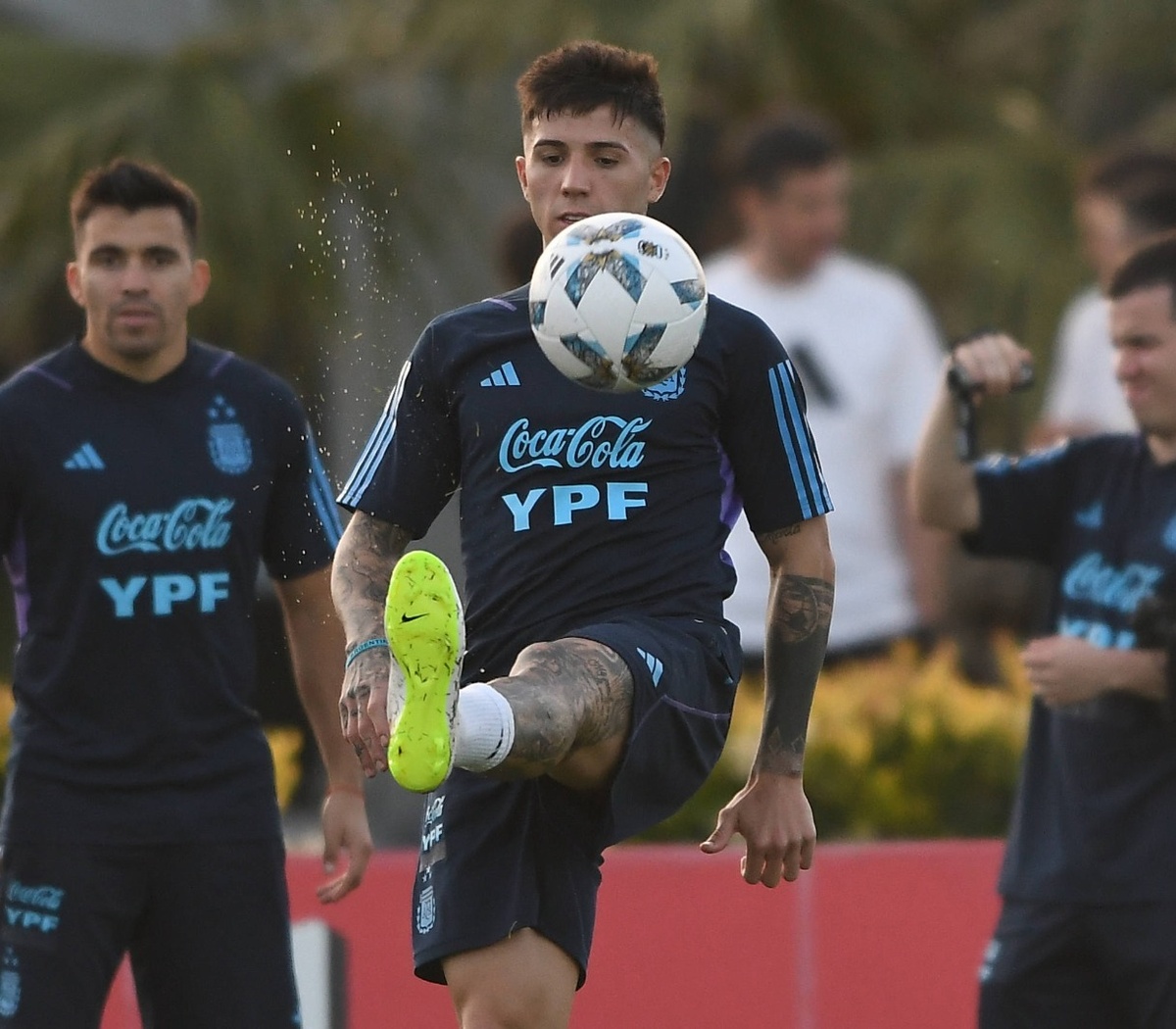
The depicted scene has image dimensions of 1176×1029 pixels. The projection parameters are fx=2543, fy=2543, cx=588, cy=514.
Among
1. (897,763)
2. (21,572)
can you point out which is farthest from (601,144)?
(897,763)

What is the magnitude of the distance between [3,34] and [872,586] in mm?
4594

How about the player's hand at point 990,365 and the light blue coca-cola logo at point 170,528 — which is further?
the player's hand at point 990,365

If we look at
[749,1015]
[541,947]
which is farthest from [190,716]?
[749,1015]

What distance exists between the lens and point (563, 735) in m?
4.42

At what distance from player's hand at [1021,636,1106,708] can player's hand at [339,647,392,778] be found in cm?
174

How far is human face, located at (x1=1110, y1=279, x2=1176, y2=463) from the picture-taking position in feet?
19.0

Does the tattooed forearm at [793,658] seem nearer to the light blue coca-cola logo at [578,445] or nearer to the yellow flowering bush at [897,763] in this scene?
the light blue coca-cola logo at [578,445]

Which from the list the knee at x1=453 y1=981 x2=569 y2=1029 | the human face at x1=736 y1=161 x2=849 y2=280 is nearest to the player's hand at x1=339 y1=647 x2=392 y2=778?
the knee at x1=453 y1=981 x2=569 y2=1029

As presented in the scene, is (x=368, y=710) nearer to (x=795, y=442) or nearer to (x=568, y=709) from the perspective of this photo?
(x=568, y=709)

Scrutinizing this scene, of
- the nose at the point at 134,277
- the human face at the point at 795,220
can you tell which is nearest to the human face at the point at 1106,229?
the human face at the point at 795,220

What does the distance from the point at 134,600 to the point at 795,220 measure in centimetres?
372

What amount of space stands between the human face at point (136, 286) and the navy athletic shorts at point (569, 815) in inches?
57.6

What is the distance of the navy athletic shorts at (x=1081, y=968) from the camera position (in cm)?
555

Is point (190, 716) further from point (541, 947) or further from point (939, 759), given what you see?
point (939, 759)
